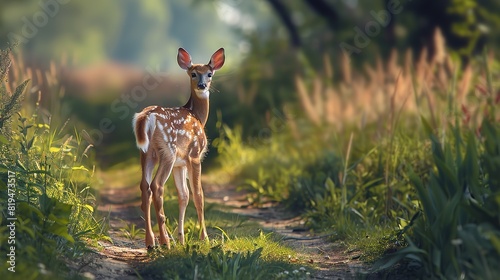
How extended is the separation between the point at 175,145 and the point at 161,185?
37 centimetres

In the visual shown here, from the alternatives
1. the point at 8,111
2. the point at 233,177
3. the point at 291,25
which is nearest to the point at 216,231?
the point at 8,111

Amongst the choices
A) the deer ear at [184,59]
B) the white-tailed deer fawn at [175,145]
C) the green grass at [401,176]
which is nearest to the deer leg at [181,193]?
the white-tailed deer fawn at [175,145]

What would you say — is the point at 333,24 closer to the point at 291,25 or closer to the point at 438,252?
the point at 291,25

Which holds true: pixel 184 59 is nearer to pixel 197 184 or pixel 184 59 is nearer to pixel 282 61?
pixel 197 184

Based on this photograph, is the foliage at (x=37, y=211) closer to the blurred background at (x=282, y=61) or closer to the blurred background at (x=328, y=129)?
the blurred background at (x=328, y=129)

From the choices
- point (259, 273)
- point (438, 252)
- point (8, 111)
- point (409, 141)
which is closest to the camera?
point (438, 252)

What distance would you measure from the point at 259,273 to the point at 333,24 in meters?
14.1

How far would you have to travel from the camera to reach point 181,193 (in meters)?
7.57

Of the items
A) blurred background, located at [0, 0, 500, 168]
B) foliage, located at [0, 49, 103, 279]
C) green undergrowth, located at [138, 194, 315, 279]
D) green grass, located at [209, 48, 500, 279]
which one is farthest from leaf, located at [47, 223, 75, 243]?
blurred background, located at [0, 0, 500, 168]

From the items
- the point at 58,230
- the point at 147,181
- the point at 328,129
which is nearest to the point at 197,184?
the point at 147,181

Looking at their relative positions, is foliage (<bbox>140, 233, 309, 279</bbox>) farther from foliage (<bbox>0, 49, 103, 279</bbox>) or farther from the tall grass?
the tall grass

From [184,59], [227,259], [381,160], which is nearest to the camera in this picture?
[227,259]

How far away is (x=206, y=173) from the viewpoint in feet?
46.5

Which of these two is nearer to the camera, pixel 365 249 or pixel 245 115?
pixel 365 249
